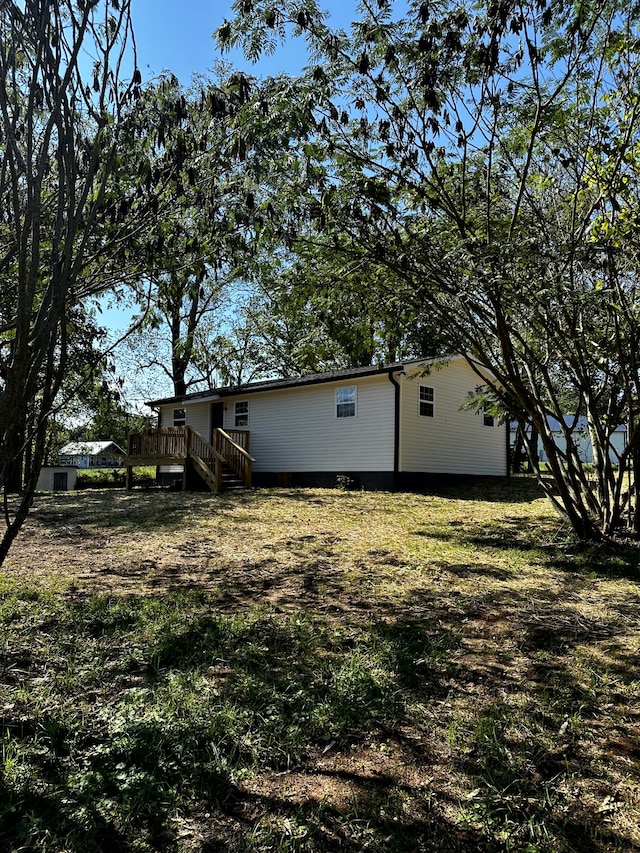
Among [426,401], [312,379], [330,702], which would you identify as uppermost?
[312,379]

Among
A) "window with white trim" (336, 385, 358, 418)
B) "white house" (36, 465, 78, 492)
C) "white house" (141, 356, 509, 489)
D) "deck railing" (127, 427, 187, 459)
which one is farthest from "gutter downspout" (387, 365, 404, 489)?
"white house" (36, 465, 78, 492)

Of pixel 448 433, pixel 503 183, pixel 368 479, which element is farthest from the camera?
pixel 448 433

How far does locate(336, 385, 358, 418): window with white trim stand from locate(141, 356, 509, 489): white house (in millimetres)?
28

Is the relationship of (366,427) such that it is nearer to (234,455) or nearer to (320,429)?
(320,429)

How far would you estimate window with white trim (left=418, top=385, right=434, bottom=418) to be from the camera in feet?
48.1

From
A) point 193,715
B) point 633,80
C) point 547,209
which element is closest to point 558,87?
point 633,80

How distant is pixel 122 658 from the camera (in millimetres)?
3207

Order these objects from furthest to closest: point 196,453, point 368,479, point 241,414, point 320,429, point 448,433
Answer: point 241,414 < point 448,433 < point 320,429 < point 196,453 < point 368,479

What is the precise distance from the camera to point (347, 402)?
14.9 metres

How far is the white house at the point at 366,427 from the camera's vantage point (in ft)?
45.4

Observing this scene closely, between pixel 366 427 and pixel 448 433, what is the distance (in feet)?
9.34

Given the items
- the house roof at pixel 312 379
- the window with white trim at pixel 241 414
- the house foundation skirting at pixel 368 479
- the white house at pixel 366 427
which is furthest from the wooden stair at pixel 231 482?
the window with white trim at pixel 241 414

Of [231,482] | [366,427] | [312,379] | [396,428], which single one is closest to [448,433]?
[396,428]

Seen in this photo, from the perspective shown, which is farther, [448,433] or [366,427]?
[448,433]
